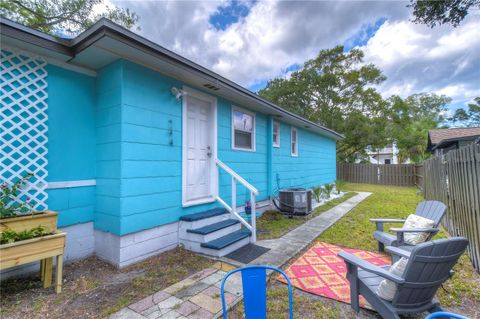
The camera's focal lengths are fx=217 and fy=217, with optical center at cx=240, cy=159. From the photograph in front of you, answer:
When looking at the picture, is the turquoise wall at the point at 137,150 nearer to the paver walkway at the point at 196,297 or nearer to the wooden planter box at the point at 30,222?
the wooden planter box at the point at 30,222

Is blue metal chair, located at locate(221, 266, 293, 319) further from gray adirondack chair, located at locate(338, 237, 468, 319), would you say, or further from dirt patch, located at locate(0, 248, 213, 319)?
dirt patch, located at locate(0, 248, 213, 319)

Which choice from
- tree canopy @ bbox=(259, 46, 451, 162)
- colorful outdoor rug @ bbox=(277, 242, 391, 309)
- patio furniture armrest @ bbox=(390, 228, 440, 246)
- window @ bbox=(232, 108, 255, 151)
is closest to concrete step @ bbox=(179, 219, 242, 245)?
colorful outdoor rug @ bbox=(277, 242, 391, 309)

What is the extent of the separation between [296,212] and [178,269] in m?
3.98

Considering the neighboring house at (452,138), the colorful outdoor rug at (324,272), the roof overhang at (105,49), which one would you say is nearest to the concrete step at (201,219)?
the colorful outdoor rug at (324,272)

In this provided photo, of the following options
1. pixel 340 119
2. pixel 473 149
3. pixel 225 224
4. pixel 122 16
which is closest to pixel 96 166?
pixel 225 224

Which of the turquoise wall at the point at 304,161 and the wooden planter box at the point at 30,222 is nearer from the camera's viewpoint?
the wooden planter box at the point at 30,222

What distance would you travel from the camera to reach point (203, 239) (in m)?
3.64

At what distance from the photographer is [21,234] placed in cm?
241

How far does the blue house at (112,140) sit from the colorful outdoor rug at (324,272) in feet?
3.68

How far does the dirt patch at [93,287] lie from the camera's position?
218cm

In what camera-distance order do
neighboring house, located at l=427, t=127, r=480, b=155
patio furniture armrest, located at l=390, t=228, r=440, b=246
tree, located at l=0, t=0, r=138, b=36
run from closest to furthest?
patio furniture armrest, located at l=390, t=228, r=440, b=246 < tree, located at l=0, t=0, r=138, b=36 < neighboring house, located at l=427, t=127, r=480, b=155

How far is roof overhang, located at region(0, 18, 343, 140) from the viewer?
105 inches

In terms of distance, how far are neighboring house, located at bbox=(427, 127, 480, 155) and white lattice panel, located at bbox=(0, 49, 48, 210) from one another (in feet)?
51.8

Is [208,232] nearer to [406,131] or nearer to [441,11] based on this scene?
[441,11]
